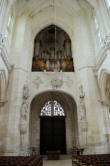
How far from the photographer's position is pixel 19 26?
14.8 meters

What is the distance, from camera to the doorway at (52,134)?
15.1m

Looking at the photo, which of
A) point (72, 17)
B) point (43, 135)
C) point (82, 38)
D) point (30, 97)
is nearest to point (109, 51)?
point (82, 38)

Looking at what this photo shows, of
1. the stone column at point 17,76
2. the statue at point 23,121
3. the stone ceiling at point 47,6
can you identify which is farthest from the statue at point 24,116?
the stone ceiling at point 47,6

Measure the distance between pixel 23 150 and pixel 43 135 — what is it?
5195 mm

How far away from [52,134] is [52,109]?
259 centimetres

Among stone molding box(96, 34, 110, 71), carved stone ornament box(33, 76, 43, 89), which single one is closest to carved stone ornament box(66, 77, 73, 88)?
carved stone ornament box(33, 76, 43, 89)

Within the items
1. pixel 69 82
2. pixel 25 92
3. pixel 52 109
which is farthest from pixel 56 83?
pixel 52 109

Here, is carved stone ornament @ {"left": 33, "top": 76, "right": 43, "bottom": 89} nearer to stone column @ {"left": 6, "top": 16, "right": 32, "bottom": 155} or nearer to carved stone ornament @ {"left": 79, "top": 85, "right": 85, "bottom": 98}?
stone column @ {"left": 6, "top": 16, "right": 32, "bottom": 155}

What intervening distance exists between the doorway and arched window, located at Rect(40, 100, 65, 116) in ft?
1.46

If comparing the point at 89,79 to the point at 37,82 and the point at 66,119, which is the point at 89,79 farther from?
the point at 66,119

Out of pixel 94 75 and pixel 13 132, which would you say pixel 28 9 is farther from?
pixel 13 132

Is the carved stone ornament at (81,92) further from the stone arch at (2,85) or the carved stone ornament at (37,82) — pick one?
the stone arch at (2,85)

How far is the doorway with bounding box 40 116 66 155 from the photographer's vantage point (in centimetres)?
1508

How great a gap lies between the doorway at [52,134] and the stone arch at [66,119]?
0.41 metres
